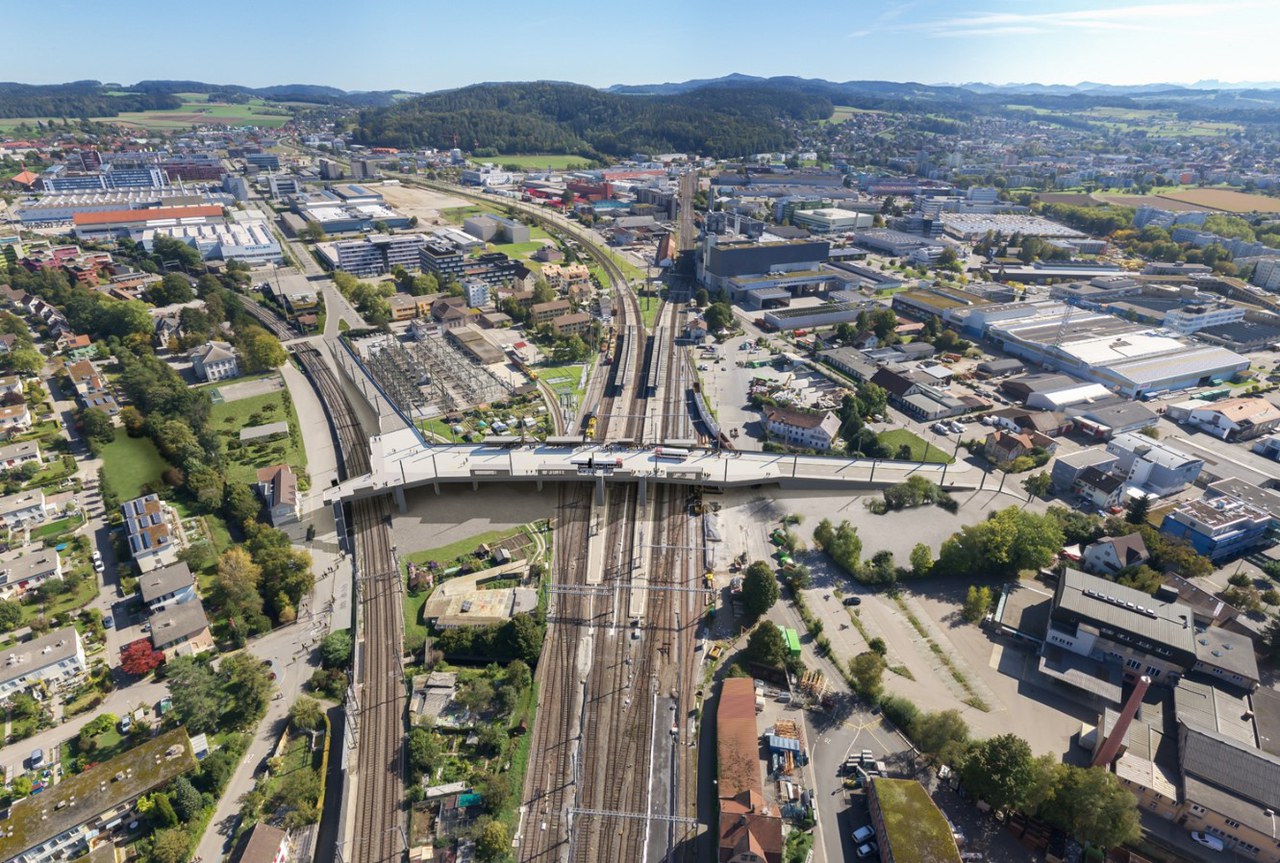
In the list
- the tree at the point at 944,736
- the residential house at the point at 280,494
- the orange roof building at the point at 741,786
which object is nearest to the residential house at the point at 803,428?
the orange roof building at the point at 741,786

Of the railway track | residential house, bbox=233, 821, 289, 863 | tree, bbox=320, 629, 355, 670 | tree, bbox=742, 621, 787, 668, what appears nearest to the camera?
residential house, bbox=233, 821, 289, 863

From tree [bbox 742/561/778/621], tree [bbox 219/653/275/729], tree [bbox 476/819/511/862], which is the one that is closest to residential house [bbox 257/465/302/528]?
tree [bbox 219/653/275/729]

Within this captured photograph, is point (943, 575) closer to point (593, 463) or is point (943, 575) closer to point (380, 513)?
point (593, 463)

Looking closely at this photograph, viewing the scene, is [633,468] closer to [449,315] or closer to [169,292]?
[449,315]

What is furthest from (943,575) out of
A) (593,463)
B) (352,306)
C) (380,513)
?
(352,306)

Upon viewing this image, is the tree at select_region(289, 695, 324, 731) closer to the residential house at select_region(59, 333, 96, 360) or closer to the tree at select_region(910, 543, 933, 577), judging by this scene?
the tree at select_region(910, 543, 933, 577)

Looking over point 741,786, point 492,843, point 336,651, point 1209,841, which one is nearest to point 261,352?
point 336,651
